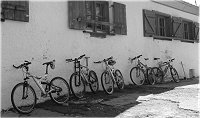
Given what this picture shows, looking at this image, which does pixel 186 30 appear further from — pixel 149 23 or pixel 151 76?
pixel 151 76

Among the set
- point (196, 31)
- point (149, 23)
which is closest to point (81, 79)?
point (149, 23)

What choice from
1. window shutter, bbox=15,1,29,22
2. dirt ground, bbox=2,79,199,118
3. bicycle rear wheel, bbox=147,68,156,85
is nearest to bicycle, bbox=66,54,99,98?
dirt ground, bbox=2,79,199,118

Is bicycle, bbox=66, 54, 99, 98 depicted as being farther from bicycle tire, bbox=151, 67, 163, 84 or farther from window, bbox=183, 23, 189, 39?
window, bbox=183, 23, 189, 39

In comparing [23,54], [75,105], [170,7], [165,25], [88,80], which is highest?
[170,7]

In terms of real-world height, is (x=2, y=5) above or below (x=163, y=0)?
below

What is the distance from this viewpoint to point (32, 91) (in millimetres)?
5594

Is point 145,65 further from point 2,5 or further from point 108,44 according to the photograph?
point 2,5

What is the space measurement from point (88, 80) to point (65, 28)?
161 cm

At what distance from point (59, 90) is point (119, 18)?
13.1 ft

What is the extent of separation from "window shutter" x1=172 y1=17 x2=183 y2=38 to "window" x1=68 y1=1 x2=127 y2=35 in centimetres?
395

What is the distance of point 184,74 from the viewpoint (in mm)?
12992

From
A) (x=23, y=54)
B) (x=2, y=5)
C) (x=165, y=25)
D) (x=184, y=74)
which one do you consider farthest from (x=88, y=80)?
(x=184, y=74)

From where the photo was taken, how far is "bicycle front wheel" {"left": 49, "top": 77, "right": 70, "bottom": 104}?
6152 millimetres

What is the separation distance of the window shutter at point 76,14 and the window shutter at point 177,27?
607 centimetres
